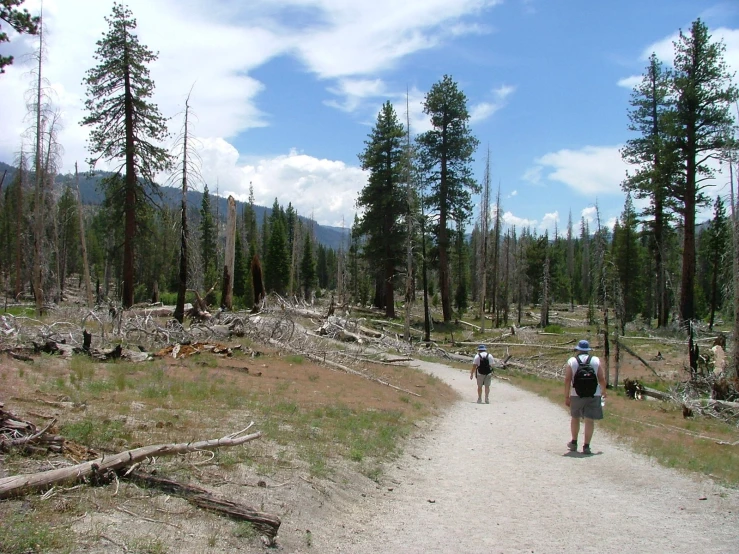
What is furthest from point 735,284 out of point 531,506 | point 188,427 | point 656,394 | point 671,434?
point 188,427

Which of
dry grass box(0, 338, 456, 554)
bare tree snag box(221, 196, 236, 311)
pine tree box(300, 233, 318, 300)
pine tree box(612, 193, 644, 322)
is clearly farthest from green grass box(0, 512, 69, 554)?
pine tree box(300, 233, 318, 300)

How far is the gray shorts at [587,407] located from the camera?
31.4 ft

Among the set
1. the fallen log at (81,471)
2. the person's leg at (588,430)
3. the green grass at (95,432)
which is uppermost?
the fallen log at (81,471)

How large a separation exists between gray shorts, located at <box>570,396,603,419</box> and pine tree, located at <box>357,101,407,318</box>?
1152 inches

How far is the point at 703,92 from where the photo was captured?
2388 centimetres

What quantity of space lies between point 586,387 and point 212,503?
6939 millimetres

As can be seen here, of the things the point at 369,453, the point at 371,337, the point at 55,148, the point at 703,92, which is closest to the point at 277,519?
the point at 369,453

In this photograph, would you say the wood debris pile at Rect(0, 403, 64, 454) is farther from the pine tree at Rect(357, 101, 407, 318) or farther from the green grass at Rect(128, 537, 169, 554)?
the pine tree at Rect(357, 101, 407, 318)

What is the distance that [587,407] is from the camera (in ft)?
31.6

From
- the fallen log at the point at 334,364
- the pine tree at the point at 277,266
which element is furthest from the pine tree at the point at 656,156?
the pine tree at the point at 277,266

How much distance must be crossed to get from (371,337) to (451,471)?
20.9 meters

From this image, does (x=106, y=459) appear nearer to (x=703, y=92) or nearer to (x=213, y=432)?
(x=213, y=432)

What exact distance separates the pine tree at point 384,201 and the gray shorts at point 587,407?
2926 cm

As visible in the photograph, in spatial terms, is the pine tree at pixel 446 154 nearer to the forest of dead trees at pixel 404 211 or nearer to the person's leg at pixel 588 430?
the forest of dead trees at pixel 404 211
